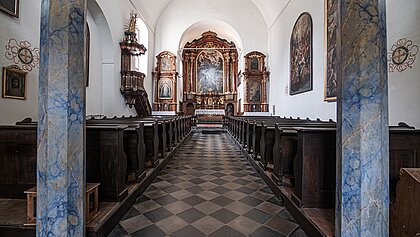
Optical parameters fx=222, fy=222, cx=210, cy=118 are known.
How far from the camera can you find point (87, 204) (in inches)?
76.9

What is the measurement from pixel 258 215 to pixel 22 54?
4.40 meters

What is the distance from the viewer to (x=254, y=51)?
471 inches

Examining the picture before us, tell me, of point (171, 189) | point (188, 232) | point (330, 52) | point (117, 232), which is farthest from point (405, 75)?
point (117, 232)

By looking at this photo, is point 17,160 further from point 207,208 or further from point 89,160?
point 207,208

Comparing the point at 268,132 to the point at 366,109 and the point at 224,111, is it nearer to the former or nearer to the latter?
the point at 366,109

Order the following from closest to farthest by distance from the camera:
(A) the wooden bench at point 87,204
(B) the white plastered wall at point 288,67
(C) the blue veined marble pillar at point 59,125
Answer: (C) the blue veined marble pillar at point 59,125, (A) the wooden bench at point 87,204, (B) the white plastered wall at point 288,67

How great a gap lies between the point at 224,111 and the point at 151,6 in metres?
7.58

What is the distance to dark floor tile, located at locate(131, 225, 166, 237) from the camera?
2.05 metres

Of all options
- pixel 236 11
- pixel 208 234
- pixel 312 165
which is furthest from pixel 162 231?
pixel 236 11

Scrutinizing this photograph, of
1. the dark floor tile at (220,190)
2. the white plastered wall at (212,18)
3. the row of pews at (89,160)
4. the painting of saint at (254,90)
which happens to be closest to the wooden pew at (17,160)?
the row of pews at (89,160)

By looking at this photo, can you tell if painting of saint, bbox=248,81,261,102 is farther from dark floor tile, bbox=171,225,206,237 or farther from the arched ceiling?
dark floor tile, bbox=171,225,206,237

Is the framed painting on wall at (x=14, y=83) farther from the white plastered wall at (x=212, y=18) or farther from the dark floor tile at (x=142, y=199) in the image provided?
the white plastered wall at (x=212, y=18)

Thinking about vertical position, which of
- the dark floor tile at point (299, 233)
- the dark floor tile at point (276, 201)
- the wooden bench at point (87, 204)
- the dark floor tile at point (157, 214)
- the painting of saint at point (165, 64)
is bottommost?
the dark floor tile at point (299, 233)

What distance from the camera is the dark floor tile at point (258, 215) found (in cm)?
236
